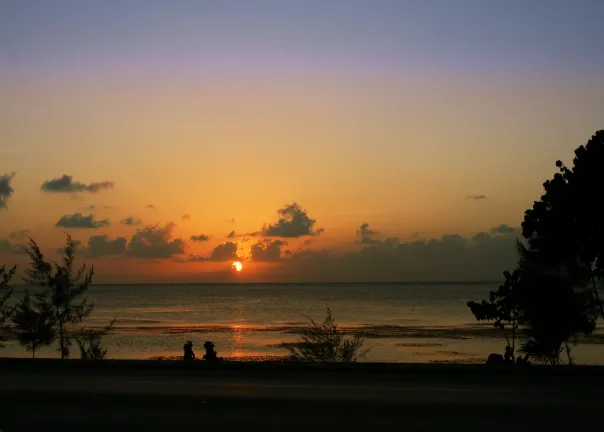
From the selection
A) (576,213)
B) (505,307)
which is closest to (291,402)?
(576,213)

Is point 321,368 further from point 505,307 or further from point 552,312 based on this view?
point 505,307

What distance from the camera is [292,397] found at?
11961 mm

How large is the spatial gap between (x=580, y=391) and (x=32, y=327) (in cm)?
2779

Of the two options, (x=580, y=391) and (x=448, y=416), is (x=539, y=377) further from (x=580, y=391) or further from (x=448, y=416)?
(x=448, y=416)

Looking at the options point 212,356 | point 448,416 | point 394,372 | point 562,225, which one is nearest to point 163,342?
point 212,356

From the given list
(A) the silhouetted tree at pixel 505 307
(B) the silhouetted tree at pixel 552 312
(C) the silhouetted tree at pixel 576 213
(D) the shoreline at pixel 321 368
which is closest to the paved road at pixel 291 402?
(D) the shoreline at pixel 321 368

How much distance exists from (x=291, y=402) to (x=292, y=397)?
0.46m

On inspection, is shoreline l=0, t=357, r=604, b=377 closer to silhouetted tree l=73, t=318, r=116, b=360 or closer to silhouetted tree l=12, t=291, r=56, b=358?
silhouetted tree l=73, t=318, r=116, b=360

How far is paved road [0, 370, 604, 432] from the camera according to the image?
988 centimetres

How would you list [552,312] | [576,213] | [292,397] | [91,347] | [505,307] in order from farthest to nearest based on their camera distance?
[505,307] < [91,347] < [552,312] < [576,213] < [292,397]

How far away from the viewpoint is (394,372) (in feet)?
48.2

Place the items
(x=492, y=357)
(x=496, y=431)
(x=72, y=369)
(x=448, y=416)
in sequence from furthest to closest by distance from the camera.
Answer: (x=492, y=357)
(x=72, y=369)
(x=448, y=416)
(x=496, y=431)

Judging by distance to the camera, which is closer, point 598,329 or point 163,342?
point 163,342

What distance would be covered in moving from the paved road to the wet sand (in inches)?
0.7
